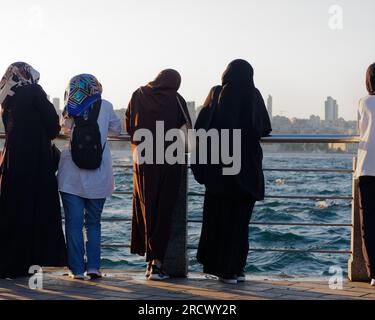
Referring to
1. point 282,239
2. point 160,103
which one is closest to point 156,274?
point 160,103

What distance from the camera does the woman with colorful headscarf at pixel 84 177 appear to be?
21.0ft

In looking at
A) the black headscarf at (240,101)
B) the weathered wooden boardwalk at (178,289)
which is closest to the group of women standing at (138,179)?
the black headscarf at (240,101)

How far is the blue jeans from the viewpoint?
6465 mm

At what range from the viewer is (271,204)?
1148 inches

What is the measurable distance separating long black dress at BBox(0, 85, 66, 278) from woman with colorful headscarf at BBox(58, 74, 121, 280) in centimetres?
11

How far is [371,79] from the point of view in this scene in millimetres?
6277

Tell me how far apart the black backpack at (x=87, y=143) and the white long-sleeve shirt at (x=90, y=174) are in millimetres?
68

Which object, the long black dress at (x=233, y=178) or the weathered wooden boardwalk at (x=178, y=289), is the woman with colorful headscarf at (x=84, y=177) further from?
the long black dress at (x=233, y=178)
